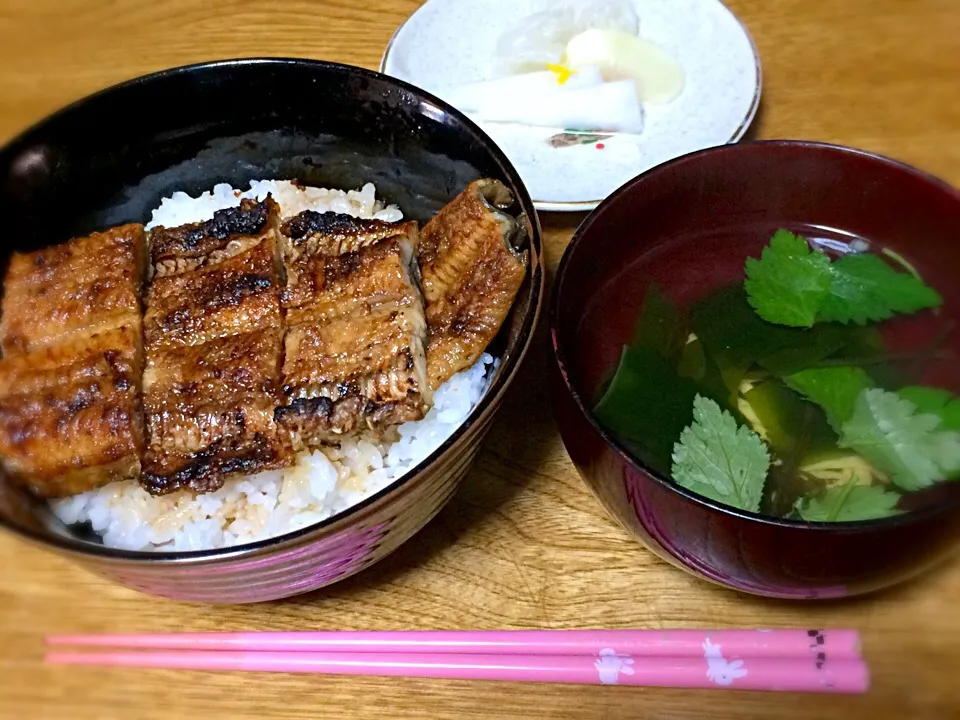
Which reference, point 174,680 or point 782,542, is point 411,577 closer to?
point 174,680

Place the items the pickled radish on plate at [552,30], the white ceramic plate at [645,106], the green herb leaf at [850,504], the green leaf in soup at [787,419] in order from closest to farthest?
the green herb leaf at [850,504]
the green leaf in soup at [787,419]
the white ceramic plate at [645,106]
the pickled radish on plate at [552,30]

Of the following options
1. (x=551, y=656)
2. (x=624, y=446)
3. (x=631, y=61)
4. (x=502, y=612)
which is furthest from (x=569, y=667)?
(x=631, y=61)

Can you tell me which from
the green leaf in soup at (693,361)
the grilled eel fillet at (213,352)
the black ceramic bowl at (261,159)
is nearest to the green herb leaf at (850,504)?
the green leaf in soup at (693,361)

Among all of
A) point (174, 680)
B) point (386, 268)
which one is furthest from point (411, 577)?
point (386, 268)

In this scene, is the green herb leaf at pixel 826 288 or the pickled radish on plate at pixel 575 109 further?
the pickled radish on plate at pixel 575 109

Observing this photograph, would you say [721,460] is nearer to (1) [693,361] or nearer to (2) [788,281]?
(1) [693,361]

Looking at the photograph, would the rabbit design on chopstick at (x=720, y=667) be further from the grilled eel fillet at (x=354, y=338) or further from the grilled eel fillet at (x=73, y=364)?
the grilled eel fillet at (x=73, y=364)

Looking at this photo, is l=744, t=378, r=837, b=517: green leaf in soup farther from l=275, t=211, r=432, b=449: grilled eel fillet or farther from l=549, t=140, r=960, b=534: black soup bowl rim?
l=275, t=211, r=432, b=449: grilled eel fillet
